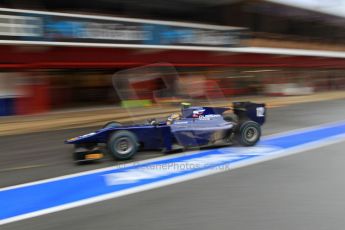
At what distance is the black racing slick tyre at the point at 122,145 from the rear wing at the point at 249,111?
222cm

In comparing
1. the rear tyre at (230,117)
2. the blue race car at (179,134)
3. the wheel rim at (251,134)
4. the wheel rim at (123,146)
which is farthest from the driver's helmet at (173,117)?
the wheel rim at (251,134)

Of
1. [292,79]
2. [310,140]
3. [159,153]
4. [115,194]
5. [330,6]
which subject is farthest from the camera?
[330,6]

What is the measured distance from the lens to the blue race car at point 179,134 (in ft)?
23.4

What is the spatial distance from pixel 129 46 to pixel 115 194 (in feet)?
39.1

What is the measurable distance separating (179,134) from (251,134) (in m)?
1.49

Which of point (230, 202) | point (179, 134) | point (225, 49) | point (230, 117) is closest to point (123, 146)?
point (179, 134)

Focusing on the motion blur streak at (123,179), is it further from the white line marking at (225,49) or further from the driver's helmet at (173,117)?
the white line marking at (225,49)

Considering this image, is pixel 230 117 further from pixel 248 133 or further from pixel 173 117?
pixel 173 117

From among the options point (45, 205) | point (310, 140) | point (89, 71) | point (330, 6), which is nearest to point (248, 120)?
point (310, 140)

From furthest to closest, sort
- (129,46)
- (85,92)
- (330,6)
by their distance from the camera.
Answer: (330,6) → (85,92) → (129,46)

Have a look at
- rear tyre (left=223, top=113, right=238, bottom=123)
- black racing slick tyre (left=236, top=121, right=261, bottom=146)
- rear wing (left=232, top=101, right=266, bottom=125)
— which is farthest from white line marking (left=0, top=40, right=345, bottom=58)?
black racing slick tyre (left=236, top=121, right=261, bottom=146)

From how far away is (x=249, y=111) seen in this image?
27.4 feet

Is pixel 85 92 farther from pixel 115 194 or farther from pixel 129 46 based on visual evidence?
pixel 115 194

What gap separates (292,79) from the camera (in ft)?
90.1
